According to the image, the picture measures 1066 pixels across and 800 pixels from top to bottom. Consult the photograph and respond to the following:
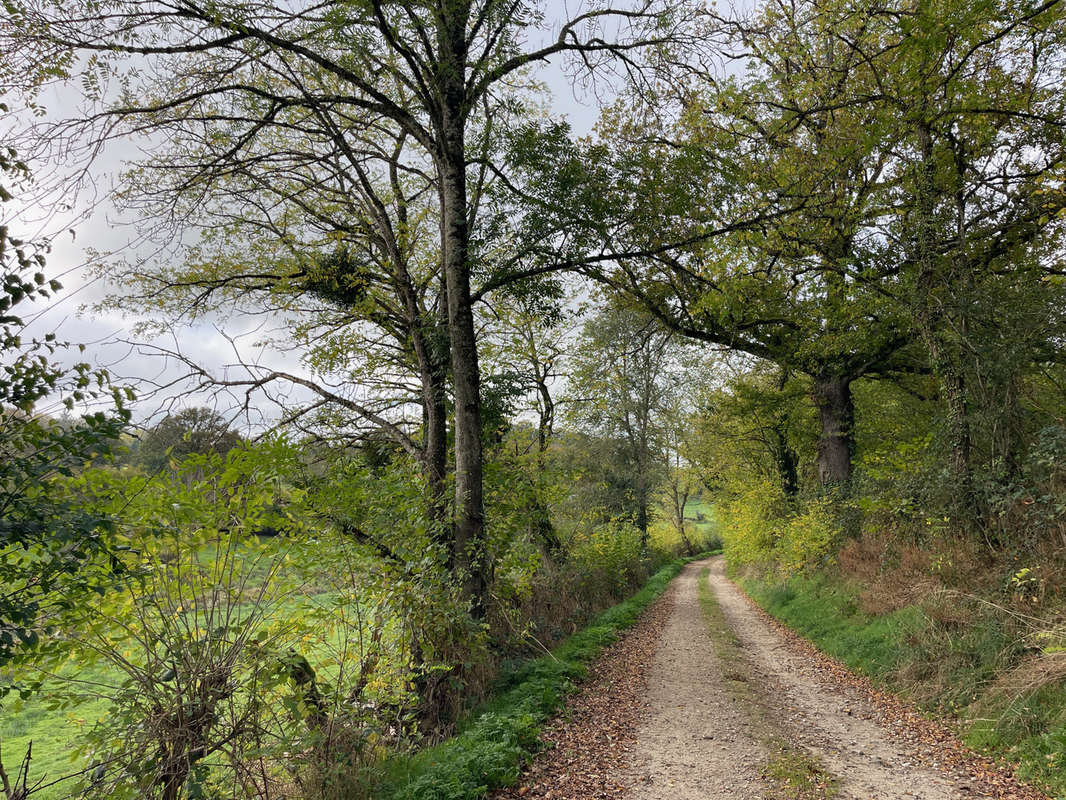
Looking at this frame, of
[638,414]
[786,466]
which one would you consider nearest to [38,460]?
[786,466]

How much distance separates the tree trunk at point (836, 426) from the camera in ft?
46.6

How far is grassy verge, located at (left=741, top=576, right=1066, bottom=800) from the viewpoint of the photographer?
4.81 meters

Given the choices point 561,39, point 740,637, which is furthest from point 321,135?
point 740,637

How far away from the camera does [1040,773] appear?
4543 mm

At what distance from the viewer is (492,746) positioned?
200 inches

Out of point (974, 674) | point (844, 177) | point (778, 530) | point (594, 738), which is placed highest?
point (844, 177)

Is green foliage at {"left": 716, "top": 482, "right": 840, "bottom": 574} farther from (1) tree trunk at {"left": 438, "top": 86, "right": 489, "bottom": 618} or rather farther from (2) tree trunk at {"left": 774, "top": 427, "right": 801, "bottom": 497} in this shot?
(1) tree trunk at {"left": 438, "top": 86, "right": 489, "bottom": 618}

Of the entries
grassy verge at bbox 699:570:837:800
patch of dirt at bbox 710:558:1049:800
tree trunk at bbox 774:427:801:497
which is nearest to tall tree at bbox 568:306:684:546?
tree trunk at bbox 774:427:801:497

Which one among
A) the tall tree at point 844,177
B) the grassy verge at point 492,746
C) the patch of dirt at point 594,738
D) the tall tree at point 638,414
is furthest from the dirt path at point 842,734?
the tall tree at point 638,414

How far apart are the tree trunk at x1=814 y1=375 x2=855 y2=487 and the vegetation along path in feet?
21.1

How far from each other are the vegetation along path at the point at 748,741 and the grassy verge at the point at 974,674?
0.87ft

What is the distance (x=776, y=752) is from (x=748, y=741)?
374 millimetres

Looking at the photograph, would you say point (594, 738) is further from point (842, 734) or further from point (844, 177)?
point (844, 177)

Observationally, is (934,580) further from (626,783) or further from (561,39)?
(561,39)
